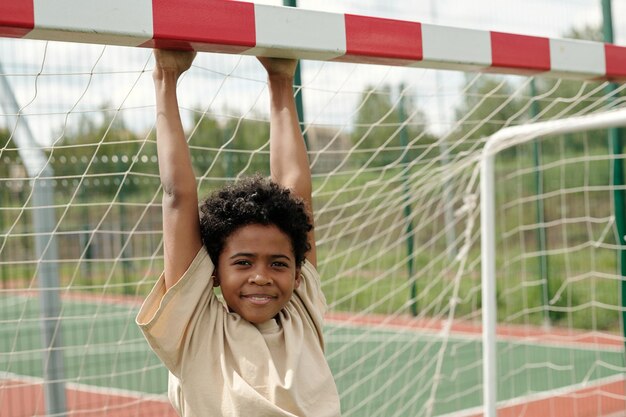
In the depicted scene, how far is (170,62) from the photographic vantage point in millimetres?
2070

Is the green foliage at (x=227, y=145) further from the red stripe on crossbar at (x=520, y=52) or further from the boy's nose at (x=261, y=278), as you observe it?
the boy's nose at (x=261, y=278)

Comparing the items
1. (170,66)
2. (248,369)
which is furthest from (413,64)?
(248,369)

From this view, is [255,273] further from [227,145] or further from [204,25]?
[227,145]

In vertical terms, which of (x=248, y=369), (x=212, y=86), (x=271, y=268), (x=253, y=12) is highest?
(x=212, y=86)

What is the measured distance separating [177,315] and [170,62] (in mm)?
568

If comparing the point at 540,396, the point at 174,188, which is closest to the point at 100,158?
the point at 174,188

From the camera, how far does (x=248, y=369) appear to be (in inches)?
77.0

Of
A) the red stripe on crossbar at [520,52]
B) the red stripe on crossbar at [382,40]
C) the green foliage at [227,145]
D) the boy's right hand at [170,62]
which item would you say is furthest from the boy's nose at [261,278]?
the green foliage at [227,145]

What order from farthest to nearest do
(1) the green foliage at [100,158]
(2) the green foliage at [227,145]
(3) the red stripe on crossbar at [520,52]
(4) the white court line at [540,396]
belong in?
(4) the white court line at [540,396], (2) the green foliage at [227,145], (1) the green foliage at [100,158], (3) the red stripe on crossbar at [520,52]

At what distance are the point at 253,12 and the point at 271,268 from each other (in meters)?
0.60

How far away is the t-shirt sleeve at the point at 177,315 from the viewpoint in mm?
1949

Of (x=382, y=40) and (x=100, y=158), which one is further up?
(x=100, y=158)

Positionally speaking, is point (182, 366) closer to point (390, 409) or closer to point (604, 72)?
point (604, 72)

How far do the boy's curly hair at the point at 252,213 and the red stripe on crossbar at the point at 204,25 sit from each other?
1.05 feet
